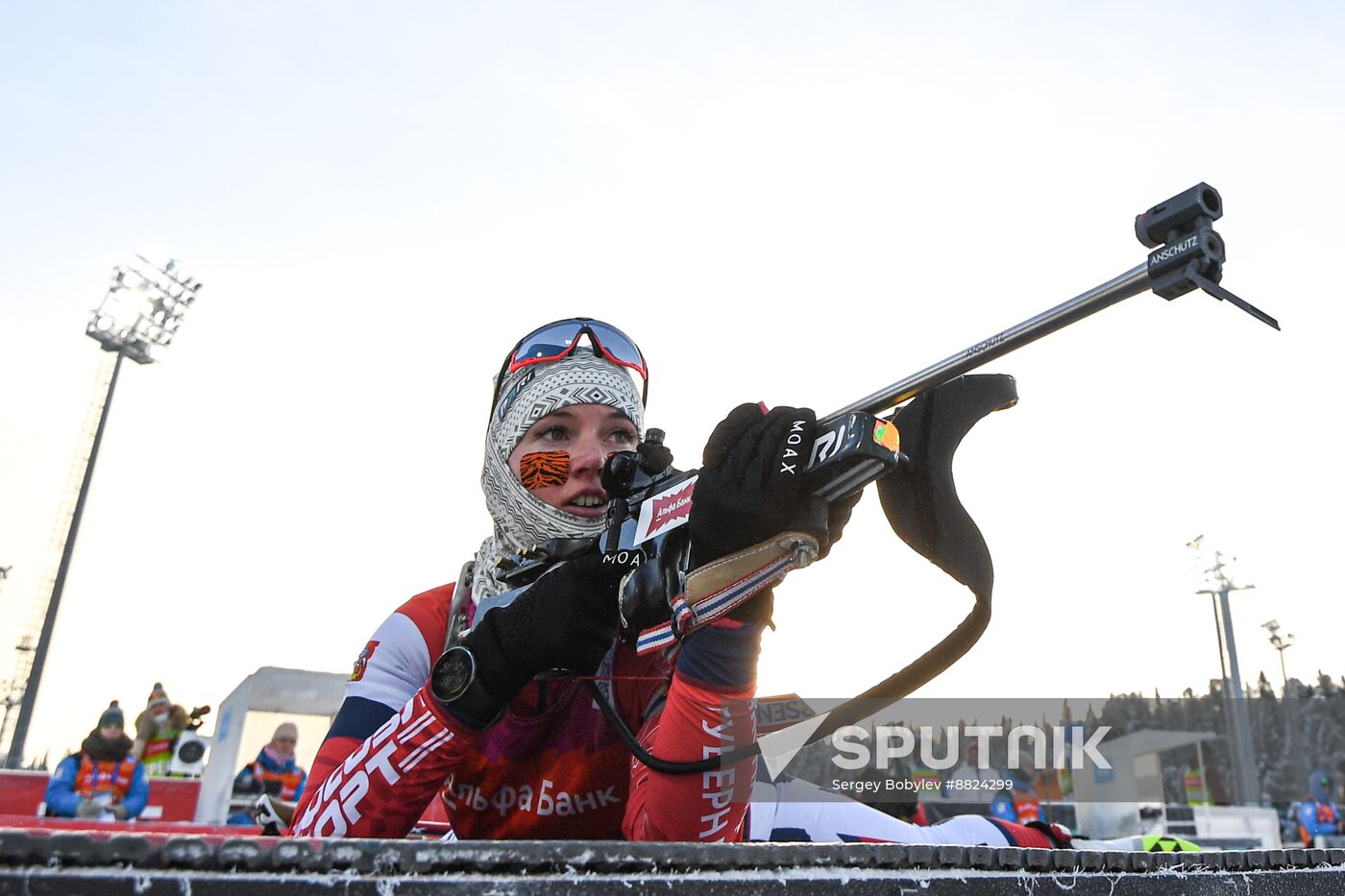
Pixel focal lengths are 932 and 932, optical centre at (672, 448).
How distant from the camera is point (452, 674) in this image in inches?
76.0

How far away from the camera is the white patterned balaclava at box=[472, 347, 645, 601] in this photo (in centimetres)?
243

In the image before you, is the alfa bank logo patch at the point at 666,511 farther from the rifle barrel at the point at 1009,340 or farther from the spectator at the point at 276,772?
the spectator at the point at 276,772

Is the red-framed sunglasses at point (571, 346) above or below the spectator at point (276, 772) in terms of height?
above

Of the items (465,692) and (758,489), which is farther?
(465,692)

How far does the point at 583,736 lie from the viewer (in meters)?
2.29

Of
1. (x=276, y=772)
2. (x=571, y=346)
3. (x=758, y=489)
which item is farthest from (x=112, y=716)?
(x=758, y=489)

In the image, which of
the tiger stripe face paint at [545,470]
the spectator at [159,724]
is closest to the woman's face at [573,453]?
the tiger stripe face paint at [545,470]

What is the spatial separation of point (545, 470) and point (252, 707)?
838 cm

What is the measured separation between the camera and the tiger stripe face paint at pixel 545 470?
247cm

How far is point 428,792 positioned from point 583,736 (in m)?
0.44

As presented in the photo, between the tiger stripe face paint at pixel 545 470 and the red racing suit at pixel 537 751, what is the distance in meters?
0.43

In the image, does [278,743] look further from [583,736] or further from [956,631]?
[956,631]

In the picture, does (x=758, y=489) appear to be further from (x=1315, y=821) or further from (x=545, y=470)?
(x=1315, y=821)

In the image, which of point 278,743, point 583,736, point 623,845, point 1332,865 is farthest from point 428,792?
point 278,743
